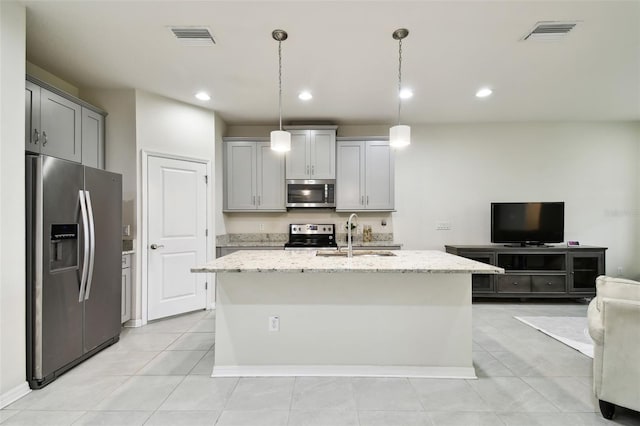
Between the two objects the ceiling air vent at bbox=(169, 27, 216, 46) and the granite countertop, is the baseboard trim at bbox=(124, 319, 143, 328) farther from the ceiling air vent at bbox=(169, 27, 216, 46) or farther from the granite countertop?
the ceiling air vent at bbox=(169, 27, 216, 46)

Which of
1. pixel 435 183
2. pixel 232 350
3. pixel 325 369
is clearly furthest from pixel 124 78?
pixel 435 183

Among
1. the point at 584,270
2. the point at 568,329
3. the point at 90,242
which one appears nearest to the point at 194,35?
the point at 90,242

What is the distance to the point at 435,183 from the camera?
16.5 feet

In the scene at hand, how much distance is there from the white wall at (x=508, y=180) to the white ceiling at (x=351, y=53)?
73 cm

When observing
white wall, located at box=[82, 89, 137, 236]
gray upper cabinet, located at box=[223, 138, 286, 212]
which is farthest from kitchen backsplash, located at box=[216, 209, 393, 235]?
white wall, located at box=[82, 89, 137, 236]

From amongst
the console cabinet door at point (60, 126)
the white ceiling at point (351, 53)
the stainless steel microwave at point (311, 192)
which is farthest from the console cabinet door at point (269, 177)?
the console cabinet door at point (60, 126)

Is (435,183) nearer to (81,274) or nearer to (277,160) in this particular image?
(277,160)

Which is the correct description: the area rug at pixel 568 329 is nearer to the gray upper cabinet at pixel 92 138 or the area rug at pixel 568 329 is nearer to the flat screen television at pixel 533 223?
the flat screen television at pixel 533 223

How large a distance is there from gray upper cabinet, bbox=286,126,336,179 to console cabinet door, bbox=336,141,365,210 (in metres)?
0.13

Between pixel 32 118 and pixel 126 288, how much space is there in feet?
6.20

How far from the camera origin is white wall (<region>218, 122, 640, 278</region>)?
4.93 metres

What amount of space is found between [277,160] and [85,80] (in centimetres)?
241

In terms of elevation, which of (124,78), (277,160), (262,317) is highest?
A: (124,78)

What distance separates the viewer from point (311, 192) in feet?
15.3
